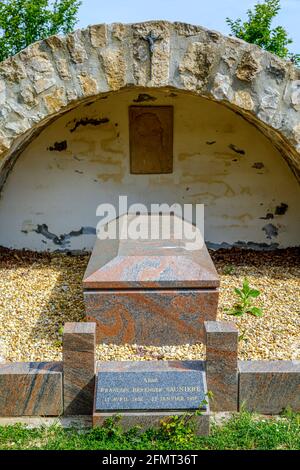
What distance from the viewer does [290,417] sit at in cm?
327

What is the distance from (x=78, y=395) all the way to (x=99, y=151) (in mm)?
3329

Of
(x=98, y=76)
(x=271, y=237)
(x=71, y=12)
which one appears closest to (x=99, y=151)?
(x=98, y=76)

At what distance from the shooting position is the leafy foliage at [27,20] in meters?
11.7

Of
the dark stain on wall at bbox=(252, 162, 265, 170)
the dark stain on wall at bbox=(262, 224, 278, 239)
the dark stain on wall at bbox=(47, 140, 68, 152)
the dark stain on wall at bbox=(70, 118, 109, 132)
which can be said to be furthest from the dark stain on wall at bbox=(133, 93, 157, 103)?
the dark stain on wall at bbox=(262, 224, 278, 239)

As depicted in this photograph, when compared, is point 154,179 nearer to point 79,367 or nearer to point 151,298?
point 151,298

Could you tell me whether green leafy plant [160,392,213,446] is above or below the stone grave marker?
below

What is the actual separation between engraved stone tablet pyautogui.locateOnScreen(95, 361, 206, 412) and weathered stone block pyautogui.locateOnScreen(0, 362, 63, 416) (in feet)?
0.91

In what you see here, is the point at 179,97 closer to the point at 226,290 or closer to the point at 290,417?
the point at 226,290

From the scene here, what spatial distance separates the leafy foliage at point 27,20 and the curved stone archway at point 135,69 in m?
7.64

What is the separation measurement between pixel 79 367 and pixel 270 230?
11.7ft

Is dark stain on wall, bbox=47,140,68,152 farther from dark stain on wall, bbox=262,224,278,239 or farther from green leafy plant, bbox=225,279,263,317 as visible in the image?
green leafy plant, bbox=225,279,263,317

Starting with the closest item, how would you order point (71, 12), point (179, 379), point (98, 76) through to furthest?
Result: point (179, 379) < point (98, 76) < point (71, 12)

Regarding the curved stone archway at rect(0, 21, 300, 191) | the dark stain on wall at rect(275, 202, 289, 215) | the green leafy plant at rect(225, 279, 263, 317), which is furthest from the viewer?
the dark stain on wall at rect(275, 202, 289, 215)

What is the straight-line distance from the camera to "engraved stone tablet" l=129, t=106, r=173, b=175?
6066mm
